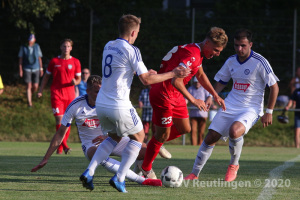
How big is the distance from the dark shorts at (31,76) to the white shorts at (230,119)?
34.7 ft

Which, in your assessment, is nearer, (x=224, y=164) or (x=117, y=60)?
(x=117, y=60)

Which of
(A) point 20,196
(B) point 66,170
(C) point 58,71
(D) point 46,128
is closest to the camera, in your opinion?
(A) point 20,196

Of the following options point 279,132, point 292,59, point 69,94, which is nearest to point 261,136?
point 279,132

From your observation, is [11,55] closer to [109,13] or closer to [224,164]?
[109,13]

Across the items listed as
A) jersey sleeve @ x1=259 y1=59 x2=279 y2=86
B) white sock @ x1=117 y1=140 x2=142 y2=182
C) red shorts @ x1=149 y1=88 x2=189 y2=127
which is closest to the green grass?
white sock @ x1=117 y1=140 x2=142 y2=182

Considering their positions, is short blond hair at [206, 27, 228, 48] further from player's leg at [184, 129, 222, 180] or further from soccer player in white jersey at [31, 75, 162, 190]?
soccer player in white jersey at [31, 75, 162, 190]

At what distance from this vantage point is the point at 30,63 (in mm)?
17359

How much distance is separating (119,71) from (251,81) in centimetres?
239

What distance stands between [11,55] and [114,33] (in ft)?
10.8

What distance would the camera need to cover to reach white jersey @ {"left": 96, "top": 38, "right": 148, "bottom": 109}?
5.98m

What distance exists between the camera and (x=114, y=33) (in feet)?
58.9

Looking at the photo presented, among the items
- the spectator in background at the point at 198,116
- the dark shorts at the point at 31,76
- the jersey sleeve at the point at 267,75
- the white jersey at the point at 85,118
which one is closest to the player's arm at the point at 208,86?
the jersey sleeve at the point at 267,75

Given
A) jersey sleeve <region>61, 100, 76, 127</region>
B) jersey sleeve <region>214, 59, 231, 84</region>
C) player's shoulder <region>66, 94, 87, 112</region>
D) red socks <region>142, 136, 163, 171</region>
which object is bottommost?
red socks <region>142, 136, 163, 171</region>

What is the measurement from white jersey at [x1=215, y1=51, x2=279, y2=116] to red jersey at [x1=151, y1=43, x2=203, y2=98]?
31.4 inches
